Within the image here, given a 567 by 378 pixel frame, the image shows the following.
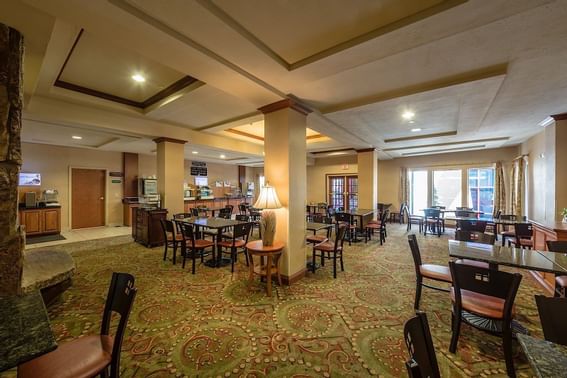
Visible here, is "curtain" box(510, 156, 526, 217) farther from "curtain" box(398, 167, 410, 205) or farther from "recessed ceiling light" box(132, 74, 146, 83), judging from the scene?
"recessed ceiling light" box(132, 74, 146, 83)

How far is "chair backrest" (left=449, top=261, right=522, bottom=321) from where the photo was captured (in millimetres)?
1754

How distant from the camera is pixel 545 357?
94 centimetres

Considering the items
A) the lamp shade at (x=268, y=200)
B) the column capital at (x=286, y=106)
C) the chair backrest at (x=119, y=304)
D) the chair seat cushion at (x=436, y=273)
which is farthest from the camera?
the column capital at (x=286, y=106)

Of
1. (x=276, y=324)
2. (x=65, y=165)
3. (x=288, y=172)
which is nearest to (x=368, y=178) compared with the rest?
(x=288, y=172)

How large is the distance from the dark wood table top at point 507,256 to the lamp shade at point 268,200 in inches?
83.6

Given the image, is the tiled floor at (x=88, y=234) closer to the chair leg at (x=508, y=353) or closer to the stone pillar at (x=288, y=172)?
the stone pillar at (x=288, y=172)

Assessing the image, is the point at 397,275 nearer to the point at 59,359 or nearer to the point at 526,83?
the point at 526,83

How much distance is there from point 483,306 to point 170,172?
234 inches

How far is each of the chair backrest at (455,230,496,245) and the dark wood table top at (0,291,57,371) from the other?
425 cm

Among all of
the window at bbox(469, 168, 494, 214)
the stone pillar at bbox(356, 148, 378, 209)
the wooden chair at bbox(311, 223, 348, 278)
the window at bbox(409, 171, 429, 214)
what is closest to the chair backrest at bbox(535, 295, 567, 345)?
the wooden chair at bbox(311, 223, 348, 278)

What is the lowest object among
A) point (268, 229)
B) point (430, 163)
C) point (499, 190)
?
point (268, 229)

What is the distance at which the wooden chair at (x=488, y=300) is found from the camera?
1.79 metres

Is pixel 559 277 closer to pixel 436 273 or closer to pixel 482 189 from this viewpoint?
pixel 436 273

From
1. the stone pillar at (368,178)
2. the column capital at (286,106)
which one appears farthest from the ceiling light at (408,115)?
the stone pillar at (368,178)
